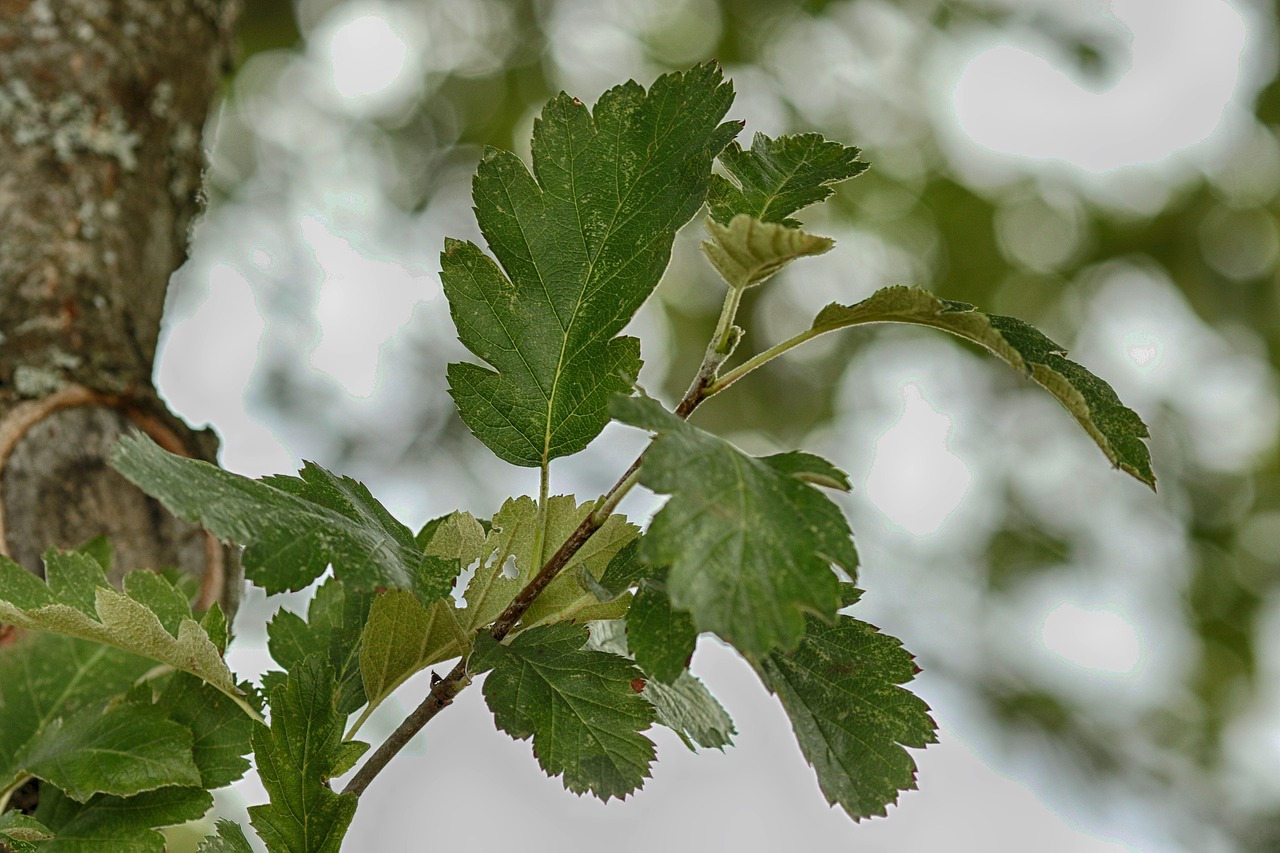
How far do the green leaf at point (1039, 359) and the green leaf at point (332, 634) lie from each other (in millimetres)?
255

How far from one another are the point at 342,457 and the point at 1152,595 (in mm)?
2479

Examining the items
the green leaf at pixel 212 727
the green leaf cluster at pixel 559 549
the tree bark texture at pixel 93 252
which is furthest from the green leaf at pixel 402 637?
the tree bark texture at pixel 93 252

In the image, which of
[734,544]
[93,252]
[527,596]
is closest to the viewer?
[734,544]

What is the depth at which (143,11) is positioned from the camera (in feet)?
3.48

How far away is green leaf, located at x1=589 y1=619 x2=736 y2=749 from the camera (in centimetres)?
47

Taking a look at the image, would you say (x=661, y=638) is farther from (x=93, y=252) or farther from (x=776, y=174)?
(x=93, y=252)

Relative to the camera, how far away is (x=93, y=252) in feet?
3.08

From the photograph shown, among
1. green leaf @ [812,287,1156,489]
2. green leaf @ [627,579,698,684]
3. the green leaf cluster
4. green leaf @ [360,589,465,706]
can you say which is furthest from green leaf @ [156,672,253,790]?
green leaf @ [812,287,1156,489]

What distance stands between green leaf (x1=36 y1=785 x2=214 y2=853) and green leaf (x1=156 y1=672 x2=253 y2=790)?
0.01m

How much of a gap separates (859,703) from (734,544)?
13 cm

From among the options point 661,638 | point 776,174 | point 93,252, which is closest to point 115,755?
point 661,638

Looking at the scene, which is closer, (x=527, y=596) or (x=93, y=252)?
(x=527, y=596)

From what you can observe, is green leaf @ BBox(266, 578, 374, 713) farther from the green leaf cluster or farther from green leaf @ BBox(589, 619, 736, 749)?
green leaf @ BBox(589, 619, 736, 749)

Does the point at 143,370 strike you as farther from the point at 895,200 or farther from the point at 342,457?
the point at 895,200
